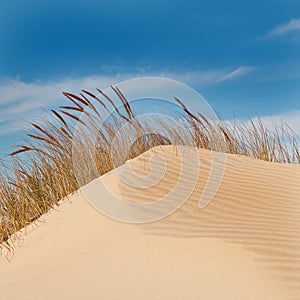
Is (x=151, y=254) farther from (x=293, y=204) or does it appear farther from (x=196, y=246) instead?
(x=293, y=204)

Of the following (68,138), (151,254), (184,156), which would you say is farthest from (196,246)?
(68,138)

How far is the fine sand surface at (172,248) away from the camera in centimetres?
284

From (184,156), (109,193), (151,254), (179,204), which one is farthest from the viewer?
(184,156)

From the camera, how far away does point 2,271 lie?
369 cm

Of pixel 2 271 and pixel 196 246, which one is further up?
pixel 2 271

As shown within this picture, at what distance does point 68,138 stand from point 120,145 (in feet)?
2.63

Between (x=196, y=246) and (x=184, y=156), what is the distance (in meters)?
1.56

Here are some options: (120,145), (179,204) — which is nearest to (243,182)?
(179,204)

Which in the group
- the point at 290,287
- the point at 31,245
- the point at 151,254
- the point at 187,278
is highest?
the point at 31,245

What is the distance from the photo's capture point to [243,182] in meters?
4.37

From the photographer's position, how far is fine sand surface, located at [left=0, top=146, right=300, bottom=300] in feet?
9.33

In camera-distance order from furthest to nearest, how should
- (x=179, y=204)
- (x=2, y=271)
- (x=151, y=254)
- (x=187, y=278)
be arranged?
(x=179, y=204), (x=2, y=271), (x=151, y=254), (x=187, y=278)

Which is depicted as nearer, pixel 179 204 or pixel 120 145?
pixel 179 204

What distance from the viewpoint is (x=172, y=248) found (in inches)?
132
